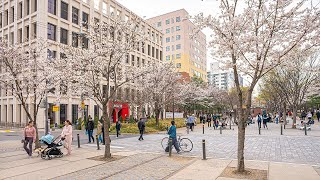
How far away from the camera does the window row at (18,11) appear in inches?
1430

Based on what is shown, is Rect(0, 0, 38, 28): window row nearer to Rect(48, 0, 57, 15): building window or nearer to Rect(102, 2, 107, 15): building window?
Rect(48, 0, 57, 15): building window

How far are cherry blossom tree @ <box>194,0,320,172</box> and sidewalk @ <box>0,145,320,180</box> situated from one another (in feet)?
4.58

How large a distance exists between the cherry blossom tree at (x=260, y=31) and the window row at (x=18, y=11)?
3379cm

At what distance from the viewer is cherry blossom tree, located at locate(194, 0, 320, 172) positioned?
8.80 metres

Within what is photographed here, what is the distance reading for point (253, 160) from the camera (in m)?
11.2

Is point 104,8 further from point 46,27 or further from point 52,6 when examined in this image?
point 46,27

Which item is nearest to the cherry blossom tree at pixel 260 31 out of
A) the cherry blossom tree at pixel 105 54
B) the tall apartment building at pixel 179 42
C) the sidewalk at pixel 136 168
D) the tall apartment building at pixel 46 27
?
the sidewalk at pixel 136 168

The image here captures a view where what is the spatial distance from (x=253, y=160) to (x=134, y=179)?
551 centimetres

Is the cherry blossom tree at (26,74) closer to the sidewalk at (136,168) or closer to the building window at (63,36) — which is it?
the sidewalk at (136,168)

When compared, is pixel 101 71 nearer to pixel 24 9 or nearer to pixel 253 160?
pixel 253 160

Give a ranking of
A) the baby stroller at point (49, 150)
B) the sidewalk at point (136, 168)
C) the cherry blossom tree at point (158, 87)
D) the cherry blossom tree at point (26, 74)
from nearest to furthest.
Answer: the sidewalk at point (136, 168), the baby stroller at point (49, 150), the cherry blossom tree at point (26, 74), the cherry blossom tree at point (158, 87)

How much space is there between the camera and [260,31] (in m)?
9.47

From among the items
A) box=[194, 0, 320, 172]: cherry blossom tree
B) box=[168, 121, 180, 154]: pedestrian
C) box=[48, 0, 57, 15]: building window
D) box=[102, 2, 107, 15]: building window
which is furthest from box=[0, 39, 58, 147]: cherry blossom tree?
box=[102, 2, 107, 15]: building window

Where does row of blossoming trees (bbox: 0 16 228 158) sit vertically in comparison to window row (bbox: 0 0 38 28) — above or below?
below
